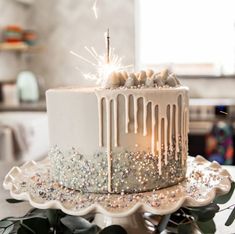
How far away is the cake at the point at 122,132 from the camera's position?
0.75 m

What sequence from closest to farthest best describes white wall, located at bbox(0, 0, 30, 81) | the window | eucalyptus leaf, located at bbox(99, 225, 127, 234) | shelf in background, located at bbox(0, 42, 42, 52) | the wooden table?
1. eucalyptus leaf, located at bbox(99, 225, 127, 234)
2. the wooden table
3. shelf in background, located at bbox(0, 42, 42, 52)
4. white wall, located at bbox(0, 0, 30, 81)
5. the window

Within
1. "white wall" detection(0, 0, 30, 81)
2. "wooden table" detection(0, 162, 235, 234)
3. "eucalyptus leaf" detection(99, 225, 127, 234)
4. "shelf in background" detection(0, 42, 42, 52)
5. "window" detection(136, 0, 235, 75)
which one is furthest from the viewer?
"window" detection(136, 0, 235, 75)

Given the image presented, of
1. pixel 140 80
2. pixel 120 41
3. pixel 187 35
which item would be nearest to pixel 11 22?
pixel 120 41

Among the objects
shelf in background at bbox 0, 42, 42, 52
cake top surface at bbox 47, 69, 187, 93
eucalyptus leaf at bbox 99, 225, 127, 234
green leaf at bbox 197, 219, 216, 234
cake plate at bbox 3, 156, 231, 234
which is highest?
shelf in background at bbox 0, 42, 42, 52

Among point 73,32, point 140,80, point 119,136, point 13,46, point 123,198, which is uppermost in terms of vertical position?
point 73,32

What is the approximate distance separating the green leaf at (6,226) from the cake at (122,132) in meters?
0.13

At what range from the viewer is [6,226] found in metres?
0.74

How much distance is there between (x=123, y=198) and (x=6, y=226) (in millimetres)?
215

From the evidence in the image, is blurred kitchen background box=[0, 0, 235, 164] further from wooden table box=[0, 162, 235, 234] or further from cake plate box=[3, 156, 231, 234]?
cake plate box=[3, 156, 231, 234]

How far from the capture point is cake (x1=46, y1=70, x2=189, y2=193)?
0.75 m

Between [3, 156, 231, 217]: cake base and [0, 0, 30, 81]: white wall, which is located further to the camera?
[0, 0, 30, 81]: white wall

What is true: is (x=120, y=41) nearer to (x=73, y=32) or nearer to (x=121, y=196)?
(x=73, y=32)

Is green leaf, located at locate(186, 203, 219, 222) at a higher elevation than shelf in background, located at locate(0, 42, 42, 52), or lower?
lower

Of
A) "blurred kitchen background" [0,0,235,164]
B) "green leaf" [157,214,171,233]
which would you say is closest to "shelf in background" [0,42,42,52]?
"blurred kitchen background" [0,0,235,164]
